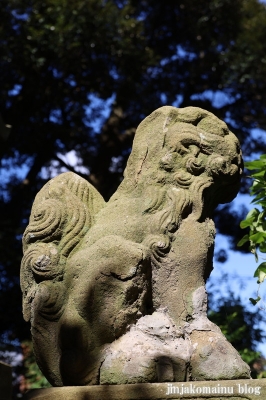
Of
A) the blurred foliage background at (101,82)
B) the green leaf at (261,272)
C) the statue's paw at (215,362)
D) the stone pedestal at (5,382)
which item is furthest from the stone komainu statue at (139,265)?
the blurred foliage background at (101,82)

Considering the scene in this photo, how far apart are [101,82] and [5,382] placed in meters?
4.68

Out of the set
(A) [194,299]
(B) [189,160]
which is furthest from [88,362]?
(B) [189,160]

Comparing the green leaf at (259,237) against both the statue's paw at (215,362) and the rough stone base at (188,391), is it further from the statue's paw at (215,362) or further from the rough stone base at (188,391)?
the rough stone base at (188,391)

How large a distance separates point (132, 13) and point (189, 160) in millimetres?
6427

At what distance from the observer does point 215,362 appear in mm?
2395

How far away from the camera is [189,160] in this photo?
2.88 meters

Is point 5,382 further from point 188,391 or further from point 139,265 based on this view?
point 188,391

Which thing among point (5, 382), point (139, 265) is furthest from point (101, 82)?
point (139, 265)

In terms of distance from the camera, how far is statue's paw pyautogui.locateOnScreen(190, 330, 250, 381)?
2373mm

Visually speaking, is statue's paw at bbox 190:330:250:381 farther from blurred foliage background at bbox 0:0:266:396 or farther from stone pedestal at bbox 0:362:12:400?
blurred foliage background at bbox 0:0:266:396

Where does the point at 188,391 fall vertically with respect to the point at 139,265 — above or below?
below

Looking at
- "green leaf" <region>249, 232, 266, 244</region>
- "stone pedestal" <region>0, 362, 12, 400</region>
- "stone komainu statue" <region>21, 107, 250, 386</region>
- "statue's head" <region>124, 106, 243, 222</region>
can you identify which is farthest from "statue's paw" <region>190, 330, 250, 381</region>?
"stone pedestal" <region>0, 362, 12, 400</region>

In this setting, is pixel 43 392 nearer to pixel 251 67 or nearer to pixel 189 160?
pixel 189 160

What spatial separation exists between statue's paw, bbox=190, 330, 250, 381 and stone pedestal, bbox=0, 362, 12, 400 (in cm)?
296
